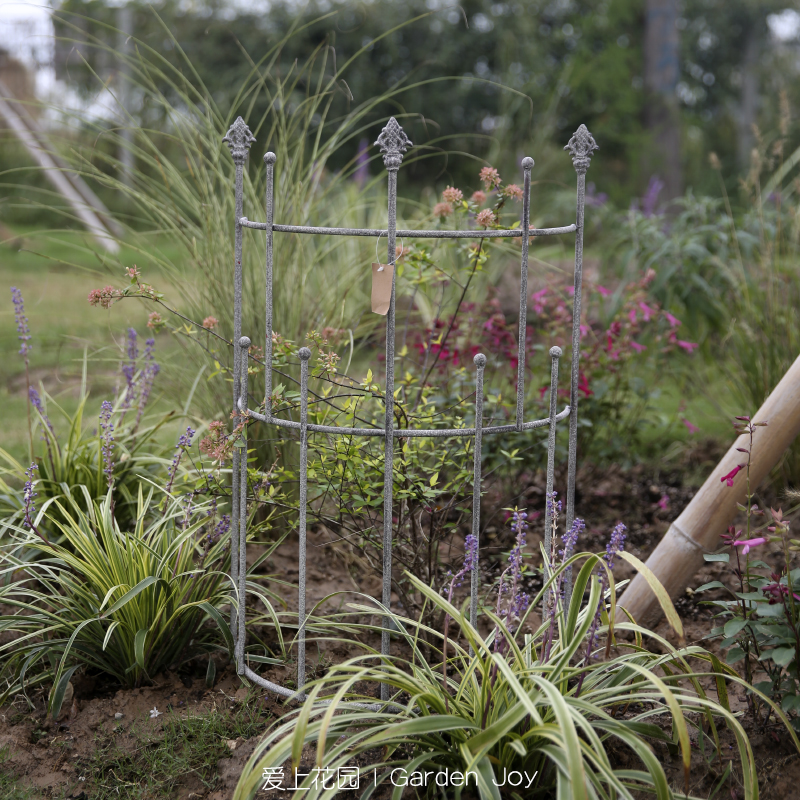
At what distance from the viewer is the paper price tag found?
1859 mm

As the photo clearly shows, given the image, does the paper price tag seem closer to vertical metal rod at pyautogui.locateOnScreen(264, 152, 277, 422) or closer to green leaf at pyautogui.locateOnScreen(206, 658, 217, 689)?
vertical metal rod at pyautogui.locateOnScreen(264, 152, 277, 422)

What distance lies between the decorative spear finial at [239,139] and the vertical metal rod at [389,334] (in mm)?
384

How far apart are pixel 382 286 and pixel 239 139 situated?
1.90 ft

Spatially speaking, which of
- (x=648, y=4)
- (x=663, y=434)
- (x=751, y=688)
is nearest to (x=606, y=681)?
(x=751, y=688)

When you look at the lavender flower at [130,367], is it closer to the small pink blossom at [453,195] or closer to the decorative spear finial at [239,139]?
the decorative spear finial at [239,139]

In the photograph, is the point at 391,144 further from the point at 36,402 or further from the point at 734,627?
the point at 36,402

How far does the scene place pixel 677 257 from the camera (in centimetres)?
420

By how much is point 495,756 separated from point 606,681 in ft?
1.10

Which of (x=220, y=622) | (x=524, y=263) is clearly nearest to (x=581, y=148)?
(x=524, y=263)

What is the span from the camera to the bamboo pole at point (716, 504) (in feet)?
7.45

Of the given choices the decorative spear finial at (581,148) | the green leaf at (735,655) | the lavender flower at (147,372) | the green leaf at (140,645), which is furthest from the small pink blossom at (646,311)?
the green leaf at (140,645)

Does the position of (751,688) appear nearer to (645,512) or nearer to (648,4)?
(645,512)

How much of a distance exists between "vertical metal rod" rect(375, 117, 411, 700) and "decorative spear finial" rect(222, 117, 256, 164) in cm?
38

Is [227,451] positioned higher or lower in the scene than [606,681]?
higher
